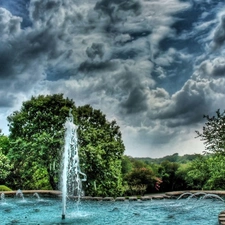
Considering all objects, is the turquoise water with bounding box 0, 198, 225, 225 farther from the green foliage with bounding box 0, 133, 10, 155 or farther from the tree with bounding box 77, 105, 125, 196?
the green foliage with bounding box 0, 133, 10, 155

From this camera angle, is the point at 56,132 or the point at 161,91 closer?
the point at 56,132

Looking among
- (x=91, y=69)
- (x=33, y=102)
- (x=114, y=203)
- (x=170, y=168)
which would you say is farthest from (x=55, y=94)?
(x=170, y=168)

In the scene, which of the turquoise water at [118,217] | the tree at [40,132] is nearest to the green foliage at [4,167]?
the tree at [40,132]

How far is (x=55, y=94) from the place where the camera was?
25.2 meters

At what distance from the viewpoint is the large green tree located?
23.0 m

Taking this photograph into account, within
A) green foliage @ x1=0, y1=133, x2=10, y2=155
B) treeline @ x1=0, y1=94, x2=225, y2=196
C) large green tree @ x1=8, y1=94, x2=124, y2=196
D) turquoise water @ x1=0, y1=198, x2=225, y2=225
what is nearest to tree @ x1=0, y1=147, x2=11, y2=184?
treeline @ x1=0, y1=94, x2=225, y2=196

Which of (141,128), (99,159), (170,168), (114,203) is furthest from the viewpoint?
(170,168)

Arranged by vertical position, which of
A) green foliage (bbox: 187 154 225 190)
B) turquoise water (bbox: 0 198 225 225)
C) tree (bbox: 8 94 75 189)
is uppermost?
tree (bbox: 8 94 75 189)

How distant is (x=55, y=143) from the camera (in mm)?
23109

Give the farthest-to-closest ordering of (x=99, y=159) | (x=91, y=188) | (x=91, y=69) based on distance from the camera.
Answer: (x=91, y=69) → (x=91, y=188) → (x=99, y=159)

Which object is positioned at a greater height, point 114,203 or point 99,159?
point 99,159

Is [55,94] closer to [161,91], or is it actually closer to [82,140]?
[82,140]

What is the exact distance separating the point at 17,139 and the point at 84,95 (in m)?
6.89

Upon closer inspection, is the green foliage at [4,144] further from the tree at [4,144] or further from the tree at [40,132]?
the tree at [40,132]
